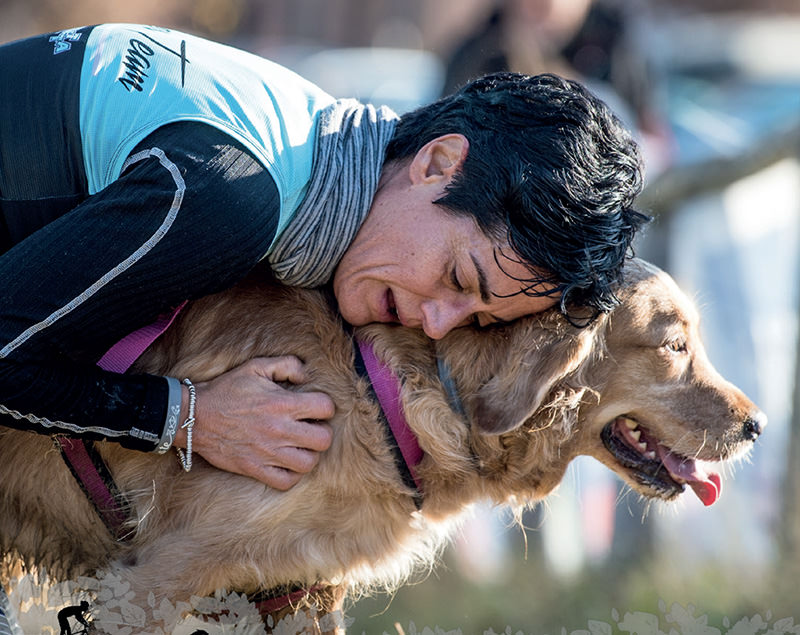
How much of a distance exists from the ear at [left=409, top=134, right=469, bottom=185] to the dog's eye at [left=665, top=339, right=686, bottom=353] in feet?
3.41

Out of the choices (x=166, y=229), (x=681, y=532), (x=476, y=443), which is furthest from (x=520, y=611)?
(x=166, y=229)

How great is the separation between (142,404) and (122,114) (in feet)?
2.51

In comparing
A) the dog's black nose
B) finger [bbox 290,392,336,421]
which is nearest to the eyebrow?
finger [bbox 290,392,336,421]

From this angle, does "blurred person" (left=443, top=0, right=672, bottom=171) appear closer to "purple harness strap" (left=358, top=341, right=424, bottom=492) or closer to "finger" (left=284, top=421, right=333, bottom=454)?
"purple harness strap" (left=358, top=341, right=424, bottom=492)

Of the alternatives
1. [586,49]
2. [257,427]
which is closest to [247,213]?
[257,427]

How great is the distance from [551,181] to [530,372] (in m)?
0.63

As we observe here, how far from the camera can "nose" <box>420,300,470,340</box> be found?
277 centimetres

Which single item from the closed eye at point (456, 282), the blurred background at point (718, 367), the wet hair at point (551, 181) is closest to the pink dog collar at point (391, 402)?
the closed eye at point (456, 282)

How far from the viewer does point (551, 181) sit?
261 cm

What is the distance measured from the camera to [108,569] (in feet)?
9.16

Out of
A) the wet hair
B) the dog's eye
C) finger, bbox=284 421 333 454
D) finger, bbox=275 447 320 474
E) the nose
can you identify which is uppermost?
the wet hair

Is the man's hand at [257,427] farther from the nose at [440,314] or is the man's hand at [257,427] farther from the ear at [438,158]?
the ear at [438,158]

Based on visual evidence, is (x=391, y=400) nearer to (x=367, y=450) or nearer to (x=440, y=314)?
(x=367, y=450)

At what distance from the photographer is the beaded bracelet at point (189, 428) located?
2.67 meters
